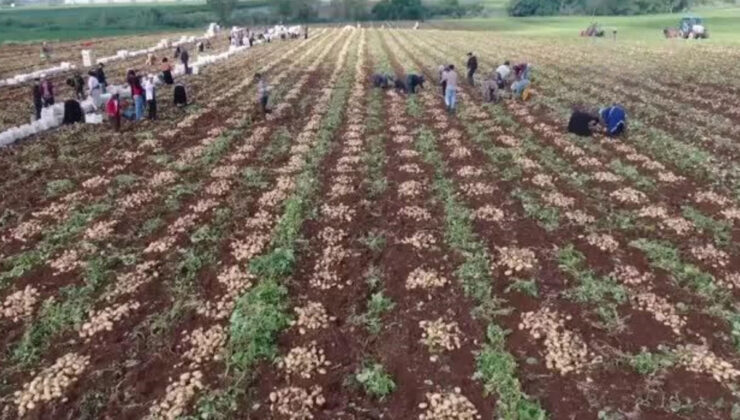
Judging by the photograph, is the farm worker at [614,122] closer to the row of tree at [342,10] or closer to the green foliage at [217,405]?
the green foliage at [217,405]

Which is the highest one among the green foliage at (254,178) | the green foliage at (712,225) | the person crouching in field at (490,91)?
the person crouching in field at (490,91)

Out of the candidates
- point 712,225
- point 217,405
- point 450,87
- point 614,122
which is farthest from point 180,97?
point 712,225

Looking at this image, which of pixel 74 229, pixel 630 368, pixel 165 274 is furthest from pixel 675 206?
pixel 74 229

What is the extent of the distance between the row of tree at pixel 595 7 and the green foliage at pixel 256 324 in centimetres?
13644

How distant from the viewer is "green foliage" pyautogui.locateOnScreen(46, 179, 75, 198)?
16.2m

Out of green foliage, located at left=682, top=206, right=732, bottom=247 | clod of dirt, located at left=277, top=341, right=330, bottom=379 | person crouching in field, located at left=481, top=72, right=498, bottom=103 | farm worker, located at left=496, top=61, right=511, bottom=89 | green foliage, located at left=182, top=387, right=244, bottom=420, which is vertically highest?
farm worker, located at left=496, top=61, right=511, bottom=89

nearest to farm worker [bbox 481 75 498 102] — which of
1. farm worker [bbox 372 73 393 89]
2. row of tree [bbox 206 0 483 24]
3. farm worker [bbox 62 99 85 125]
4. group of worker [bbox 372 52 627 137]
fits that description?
group of worker [bbox 372 52 627 137]

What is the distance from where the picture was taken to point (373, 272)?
38.0 ft

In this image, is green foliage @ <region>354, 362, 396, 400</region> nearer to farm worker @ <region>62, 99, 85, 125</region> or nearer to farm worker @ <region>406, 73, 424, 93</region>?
farm worker @ <region>62, 99, 85, 125</region>

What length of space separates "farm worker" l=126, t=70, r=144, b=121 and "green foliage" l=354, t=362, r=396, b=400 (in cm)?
1943

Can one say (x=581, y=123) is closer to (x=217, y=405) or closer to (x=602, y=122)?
(x=602, y=122)

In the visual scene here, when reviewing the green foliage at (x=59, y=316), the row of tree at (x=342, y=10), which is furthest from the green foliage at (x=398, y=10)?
the green foliage at (x=59, y=316)

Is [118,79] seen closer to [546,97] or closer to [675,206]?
[546,97]

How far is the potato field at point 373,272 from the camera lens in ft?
26.9
